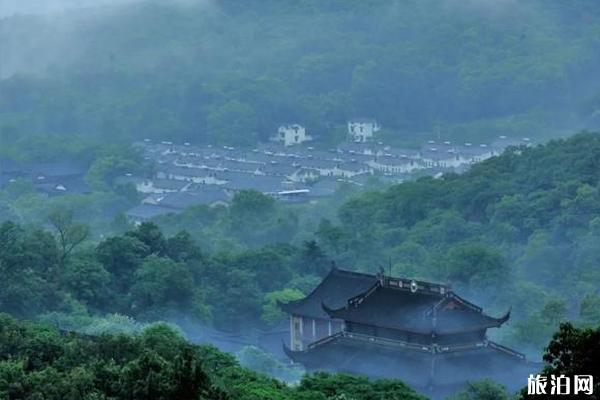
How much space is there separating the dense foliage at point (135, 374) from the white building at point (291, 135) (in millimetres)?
36545

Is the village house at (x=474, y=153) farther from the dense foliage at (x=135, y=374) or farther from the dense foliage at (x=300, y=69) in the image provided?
the dense foliage at (x=135, y=374)

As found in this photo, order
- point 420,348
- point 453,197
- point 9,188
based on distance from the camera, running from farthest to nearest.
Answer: point 9,188 → point 453,197 → point 420,348

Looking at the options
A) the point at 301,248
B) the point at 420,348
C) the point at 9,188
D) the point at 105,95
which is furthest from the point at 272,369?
the point at 105,95

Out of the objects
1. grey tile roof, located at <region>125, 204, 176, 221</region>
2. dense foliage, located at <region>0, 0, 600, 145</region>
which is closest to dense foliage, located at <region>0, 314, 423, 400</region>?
grey tile roof, located at <region>125, 204, 176, 221</region>

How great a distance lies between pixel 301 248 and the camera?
117 feet

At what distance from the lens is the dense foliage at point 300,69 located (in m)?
61.3

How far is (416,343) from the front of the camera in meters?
26.8

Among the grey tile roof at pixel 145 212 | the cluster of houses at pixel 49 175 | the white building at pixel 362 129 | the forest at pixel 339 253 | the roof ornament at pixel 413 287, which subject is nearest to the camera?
the roof ornament at pixel 413 287

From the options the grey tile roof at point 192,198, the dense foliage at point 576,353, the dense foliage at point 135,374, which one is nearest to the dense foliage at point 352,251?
the grey tile roof at point 192,198

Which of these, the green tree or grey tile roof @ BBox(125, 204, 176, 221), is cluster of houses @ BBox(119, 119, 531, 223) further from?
the green tree

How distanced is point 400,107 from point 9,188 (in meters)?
16.9

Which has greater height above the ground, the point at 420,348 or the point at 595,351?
the point at 595,351

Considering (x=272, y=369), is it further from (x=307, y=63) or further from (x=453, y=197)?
(x=307, y=63)

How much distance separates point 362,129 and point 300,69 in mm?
6722
